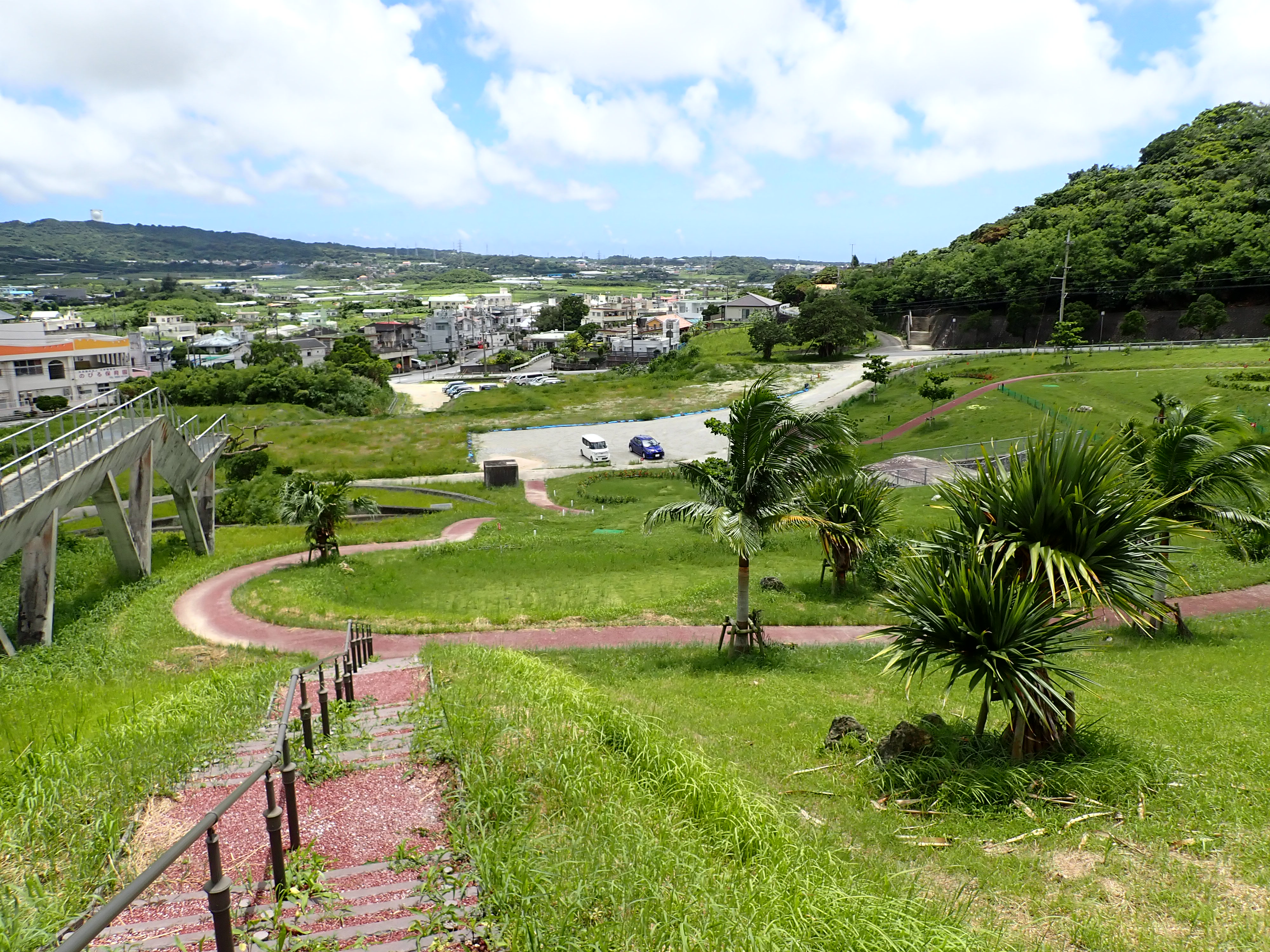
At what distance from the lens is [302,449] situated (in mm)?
50031

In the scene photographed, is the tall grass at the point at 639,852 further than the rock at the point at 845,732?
No

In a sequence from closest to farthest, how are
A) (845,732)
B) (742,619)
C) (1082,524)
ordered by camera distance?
1. (1082,524)
2. (845,732)
3. (742,619)

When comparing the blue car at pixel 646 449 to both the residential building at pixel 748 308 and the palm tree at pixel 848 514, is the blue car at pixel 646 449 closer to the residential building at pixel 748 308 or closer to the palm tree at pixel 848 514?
the palm tree at pixel 848 514

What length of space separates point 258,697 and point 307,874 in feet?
17.3

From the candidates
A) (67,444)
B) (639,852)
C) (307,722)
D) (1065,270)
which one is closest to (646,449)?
(67,444)

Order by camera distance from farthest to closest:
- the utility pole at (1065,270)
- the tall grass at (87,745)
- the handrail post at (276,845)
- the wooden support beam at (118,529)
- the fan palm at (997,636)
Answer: the utility pole at (1065,270) → the wooden support beam at (118,529) → the fan palm at (997,636) → the handrail post at (276,845) → the tall grass at (87,745)

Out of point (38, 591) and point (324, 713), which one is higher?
point (324, 713)

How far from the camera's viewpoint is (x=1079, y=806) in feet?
22.8

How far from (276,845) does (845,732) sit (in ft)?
20.9

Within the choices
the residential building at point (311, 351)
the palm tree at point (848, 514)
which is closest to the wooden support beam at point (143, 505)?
the palm tree at point (848, 514)

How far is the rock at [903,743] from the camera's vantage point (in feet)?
27.0

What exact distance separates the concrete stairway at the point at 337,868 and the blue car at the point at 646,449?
3779 cm

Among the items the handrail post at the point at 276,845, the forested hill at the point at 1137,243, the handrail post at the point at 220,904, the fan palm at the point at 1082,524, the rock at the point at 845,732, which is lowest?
the rock at the point at 845,732

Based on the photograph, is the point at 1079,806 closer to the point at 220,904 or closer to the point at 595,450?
the point at 220,904
